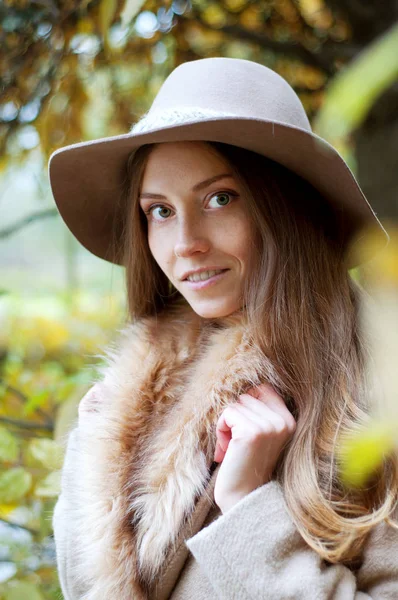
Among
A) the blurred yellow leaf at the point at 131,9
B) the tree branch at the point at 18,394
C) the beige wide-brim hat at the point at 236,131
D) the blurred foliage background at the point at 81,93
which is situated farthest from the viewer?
the tree branch at the point at 18,394

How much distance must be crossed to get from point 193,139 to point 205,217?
0.16m

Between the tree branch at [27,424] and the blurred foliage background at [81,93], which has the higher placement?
the blurred foliage background at [81,93]

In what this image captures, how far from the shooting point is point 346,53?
2148 millimetres

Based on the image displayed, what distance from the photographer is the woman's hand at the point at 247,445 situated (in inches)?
42.6

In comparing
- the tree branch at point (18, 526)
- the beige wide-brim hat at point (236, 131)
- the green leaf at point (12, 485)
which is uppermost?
the beige wide-brim hat at point (236, 131)

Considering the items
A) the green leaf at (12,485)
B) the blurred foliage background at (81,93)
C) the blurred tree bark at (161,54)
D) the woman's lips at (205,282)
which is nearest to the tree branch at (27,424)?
the blurred foliage background at (81,93)

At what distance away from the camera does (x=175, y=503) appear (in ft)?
3.78

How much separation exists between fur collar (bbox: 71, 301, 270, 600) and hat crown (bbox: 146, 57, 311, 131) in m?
0.42

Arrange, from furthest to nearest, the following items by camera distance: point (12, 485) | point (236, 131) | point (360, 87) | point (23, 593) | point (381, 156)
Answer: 1. point (381, 156)
2. point (12, 485)
3. point (23, 593)
4. point (236, 131)
5. point (360, 87)

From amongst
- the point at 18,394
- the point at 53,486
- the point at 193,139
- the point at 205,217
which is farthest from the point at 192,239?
the point at 18,394

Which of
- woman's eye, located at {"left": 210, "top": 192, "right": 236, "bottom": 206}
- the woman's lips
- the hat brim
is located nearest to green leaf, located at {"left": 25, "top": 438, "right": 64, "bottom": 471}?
the hat brim

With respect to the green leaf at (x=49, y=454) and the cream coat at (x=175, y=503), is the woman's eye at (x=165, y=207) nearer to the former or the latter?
the cream coat at (x=175, y=503)

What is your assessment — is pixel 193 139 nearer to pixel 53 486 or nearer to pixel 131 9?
pixel 131 9

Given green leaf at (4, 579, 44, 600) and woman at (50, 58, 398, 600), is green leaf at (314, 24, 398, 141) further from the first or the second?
green leaf at (4, 579, 44, 600)
